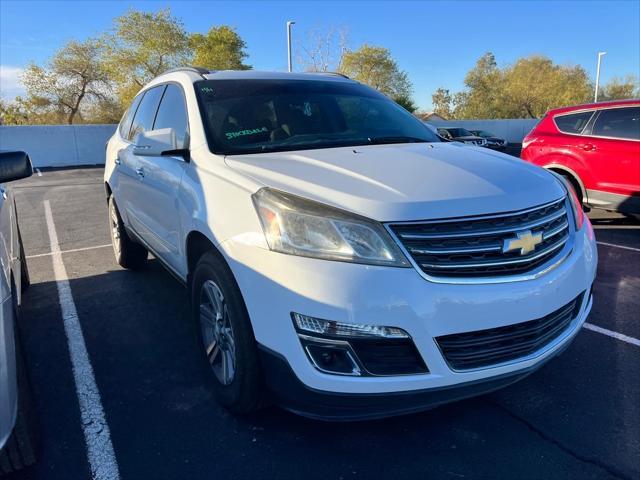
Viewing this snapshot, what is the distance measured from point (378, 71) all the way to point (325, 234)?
40550mm

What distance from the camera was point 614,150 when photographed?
6629 millimetres

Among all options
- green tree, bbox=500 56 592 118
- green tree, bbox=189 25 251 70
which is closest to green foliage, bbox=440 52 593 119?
green tree, bbox=500 56 592 118

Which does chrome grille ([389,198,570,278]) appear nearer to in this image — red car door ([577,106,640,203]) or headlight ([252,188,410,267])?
headlight ([252,188,410,267])

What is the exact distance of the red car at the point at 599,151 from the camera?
650 centimetres

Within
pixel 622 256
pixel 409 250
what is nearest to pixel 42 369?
pixel 409 250

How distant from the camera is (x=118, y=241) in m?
5.02

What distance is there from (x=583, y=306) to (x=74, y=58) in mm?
40120

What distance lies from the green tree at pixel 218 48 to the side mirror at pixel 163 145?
109 ft

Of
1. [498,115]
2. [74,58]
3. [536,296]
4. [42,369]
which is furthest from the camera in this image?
[498,115]

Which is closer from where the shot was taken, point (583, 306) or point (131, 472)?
point (131, 472)

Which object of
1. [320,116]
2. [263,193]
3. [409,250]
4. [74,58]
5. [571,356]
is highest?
[74,58]

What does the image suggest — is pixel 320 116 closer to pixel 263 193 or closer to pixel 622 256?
pixel 263 193

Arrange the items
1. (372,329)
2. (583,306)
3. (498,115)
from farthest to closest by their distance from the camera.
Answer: (498,115) < (583,306) < (372,329)

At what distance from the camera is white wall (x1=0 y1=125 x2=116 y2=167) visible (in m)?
21.9
